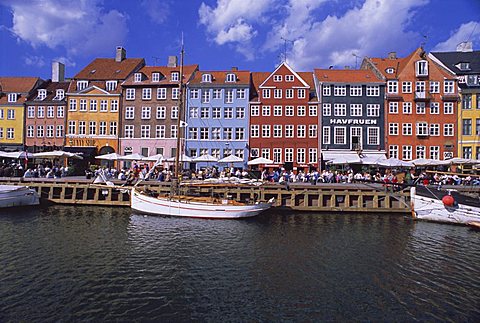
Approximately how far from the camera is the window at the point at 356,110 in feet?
136

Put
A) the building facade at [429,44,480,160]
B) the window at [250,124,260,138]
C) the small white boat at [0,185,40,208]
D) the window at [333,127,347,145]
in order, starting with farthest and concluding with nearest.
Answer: the window at [250,124,260,138], the window at [333,127,347,145], the building facade at [429,44,480,160], the small white boat at [0,185,40,208]

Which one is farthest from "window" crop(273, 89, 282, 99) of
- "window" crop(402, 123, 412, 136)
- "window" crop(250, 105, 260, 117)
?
"window" crop(402, 123, 412, 136)

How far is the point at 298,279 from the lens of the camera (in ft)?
38.6

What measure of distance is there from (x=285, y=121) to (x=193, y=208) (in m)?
23.3

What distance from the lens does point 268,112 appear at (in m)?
42.6

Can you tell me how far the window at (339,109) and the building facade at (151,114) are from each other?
18.7 metres

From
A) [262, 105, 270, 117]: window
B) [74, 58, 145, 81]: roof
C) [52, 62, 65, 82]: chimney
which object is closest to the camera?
[262, 105, 270, 117]: window

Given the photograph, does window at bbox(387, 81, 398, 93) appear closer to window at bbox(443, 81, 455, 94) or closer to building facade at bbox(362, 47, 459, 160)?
building facade at bbox(362, 47, 459, 160)

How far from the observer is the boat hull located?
71.0 ft

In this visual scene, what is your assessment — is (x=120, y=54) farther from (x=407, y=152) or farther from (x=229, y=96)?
(x=407, y=152)

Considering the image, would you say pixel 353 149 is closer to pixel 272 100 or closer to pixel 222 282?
pixel 272 100

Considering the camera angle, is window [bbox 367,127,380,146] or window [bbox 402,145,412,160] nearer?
window [bbox 402,145,412,160]

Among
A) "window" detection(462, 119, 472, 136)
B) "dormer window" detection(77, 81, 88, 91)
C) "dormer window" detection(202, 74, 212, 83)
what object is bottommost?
"window" detection(462, 119, 472, 136)

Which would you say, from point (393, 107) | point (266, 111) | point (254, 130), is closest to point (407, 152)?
point (393, 107)
